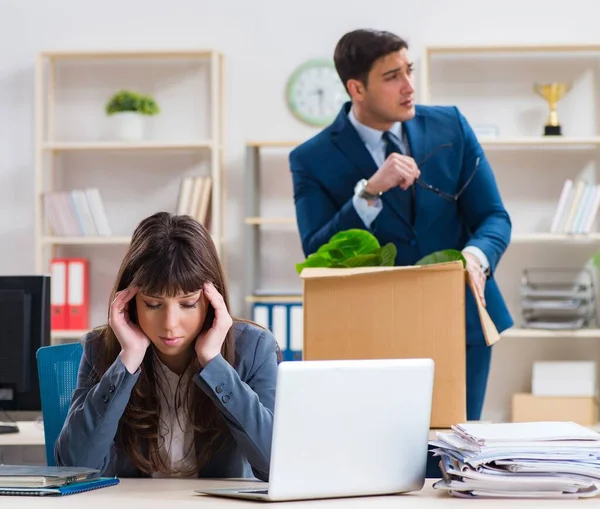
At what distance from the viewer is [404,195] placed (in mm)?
2250

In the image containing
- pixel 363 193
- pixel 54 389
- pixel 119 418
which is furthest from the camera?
pixel 363 193

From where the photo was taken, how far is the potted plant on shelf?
4.75m

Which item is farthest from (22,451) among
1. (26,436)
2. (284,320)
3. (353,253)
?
(284,320)

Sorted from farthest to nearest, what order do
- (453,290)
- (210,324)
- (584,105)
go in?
(584,105) → (453,290) → (210,324)

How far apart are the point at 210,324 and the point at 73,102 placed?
3.49 m

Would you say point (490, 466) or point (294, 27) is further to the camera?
point (294, 27)

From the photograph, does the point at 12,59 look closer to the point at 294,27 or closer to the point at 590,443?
the point at 294,27

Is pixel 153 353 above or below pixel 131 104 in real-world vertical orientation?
below

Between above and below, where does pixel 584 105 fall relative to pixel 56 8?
below

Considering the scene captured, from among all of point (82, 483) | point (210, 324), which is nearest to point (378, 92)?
point (210, 324)

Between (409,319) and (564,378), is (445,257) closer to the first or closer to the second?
(409,319)

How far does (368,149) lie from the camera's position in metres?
2.29

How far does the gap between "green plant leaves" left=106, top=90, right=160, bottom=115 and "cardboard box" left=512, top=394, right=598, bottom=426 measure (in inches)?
84.5

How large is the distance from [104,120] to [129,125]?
27cm
